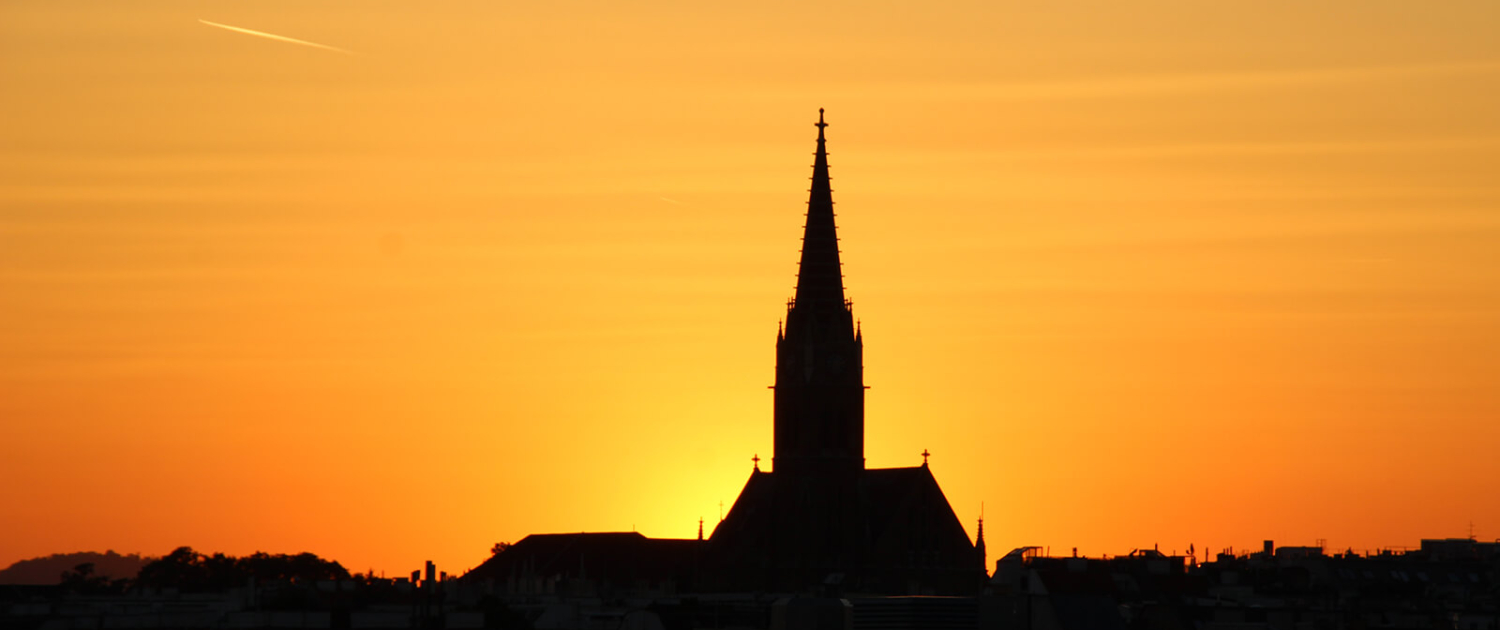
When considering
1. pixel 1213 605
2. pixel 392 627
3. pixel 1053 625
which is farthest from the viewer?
pixel 1213 605

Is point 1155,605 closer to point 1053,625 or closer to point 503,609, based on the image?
point 1053,625

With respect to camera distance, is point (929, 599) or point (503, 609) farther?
point (929, 599)

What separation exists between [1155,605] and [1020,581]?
10840mm

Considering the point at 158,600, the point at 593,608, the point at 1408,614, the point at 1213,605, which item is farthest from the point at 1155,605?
the point at 158,600

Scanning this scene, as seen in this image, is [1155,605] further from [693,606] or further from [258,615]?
[258,615]

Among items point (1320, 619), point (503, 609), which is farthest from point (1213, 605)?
point (503, 609)

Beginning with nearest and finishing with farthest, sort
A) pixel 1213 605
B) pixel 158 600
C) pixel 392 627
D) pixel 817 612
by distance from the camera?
1. pixel 392 627
2. pixel 158 600
3. pixel 817 612
4. pixel 1213 605

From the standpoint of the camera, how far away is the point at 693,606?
196625mm

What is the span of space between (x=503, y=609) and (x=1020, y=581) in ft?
150

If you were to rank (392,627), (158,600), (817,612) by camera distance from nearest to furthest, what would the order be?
(392,627) → (158,600) → (817,612)

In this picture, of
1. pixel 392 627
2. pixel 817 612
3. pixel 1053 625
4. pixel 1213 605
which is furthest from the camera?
pixel 1213 605

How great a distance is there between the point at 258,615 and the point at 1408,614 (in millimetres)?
88440

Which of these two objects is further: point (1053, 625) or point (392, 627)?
point (1053, 625)

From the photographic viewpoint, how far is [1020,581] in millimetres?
194000
